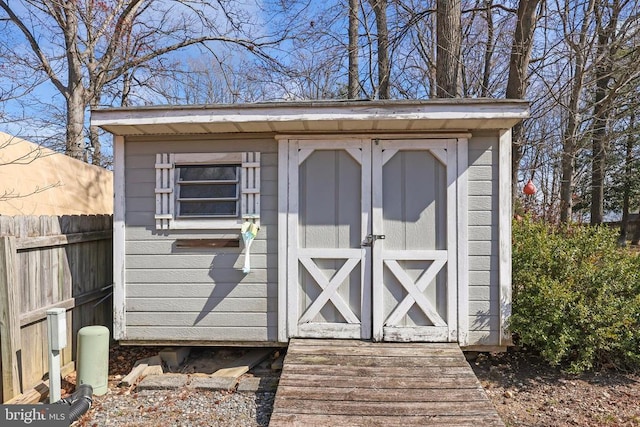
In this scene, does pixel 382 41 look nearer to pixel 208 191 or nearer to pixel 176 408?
pixel 208 191

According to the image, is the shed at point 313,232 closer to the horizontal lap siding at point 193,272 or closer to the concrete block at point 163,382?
the horizontal lap siding at point 193,272

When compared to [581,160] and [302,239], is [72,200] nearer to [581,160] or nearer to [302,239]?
[302,239]

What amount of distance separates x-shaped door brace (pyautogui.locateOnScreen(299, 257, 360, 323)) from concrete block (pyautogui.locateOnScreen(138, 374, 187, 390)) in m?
1.27

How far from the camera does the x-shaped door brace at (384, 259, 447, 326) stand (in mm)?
3561

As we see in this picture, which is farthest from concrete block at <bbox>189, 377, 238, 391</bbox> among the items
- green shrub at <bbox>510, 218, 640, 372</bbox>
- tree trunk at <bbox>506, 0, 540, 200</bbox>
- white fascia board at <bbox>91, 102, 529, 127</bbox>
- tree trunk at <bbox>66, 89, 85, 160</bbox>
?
tree trunk at <bbox>66, 89, 85, 160</bbox>

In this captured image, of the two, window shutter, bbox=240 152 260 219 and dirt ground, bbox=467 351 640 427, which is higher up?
window shutter, bbox=240 152 260 219

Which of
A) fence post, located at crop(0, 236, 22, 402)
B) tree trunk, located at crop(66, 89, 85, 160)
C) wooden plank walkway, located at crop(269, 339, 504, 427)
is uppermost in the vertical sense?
tree trunk, located at crop(66, 89, 85, 160)

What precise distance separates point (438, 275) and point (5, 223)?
3656mm

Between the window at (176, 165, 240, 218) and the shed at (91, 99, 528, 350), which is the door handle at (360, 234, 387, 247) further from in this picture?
the window at (176, 165, 240, 218)

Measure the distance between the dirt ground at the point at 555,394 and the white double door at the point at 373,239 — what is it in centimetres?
62

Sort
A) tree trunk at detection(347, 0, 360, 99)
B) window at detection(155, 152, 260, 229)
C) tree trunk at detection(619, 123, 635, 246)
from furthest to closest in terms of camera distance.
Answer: tree trunk at detection(619, 123, 635, 246), tree trunk at detection(347, 0, 360, 99), window at detection(155, 152, 260, 229)

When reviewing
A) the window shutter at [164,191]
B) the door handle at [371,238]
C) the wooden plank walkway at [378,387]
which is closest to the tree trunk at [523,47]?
the door handle at [371,238]

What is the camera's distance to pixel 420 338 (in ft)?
11.7

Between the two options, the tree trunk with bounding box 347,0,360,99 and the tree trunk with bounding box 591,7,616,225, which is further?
the tree trunk with bounding box 347,0,360,99
